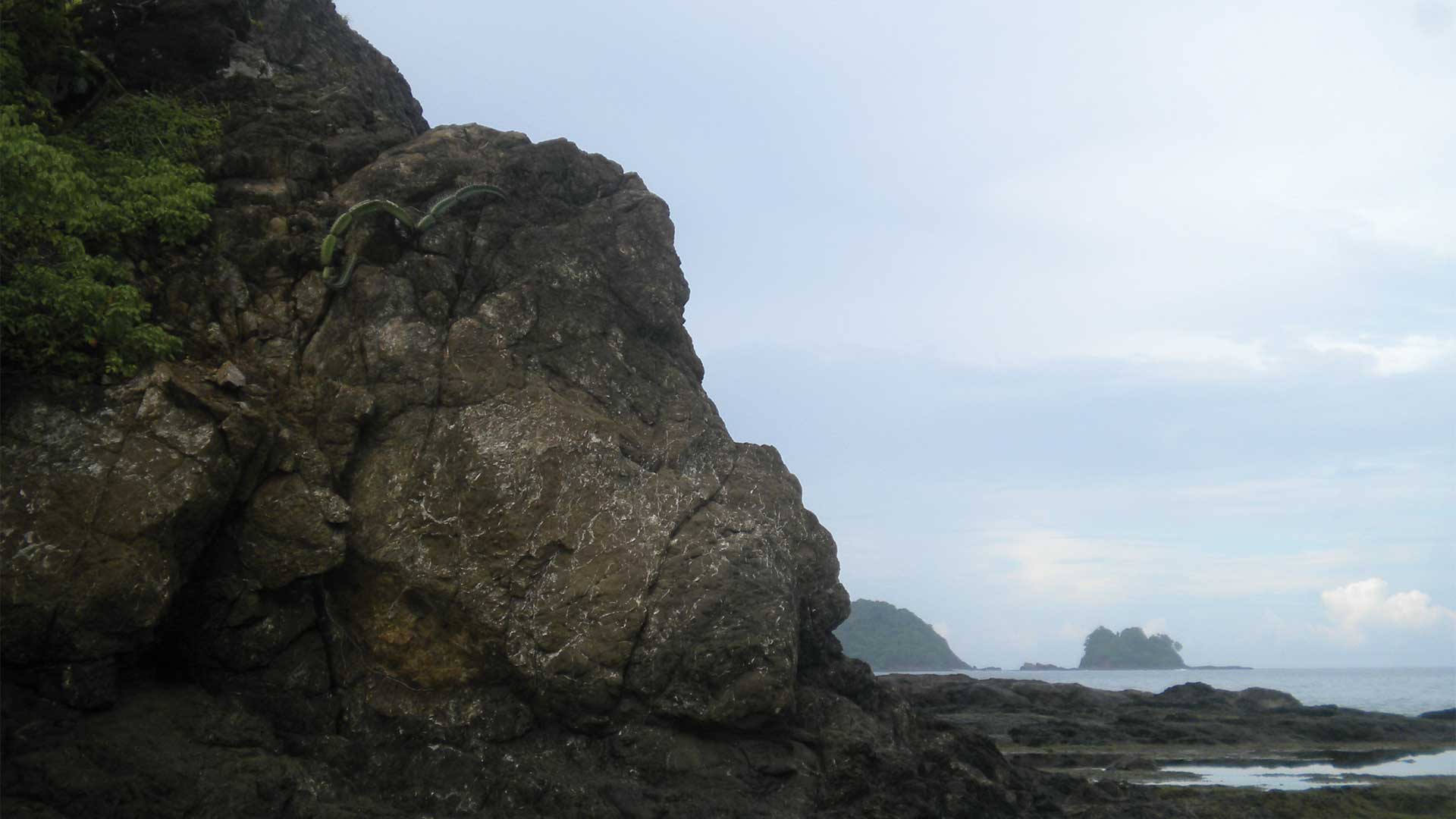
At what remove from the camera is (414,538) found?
12.2 m

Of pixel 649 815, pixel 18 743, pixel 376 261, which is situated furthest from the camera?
pixel 376 261

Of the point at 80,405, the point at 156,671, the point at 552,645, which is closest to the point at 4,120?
the point at 80,405

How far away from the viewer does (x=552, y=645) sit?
12039mm

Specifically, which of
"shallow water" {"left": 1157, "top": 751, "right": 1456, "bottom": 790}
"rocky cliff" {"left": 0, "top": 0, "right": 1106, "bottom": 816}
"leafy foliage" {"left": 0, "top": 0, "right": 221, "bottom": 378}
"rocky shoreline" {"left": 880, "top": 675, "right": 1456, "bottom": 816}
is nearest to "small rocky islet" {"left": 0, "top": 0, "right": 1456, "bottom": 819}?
"rocky cliff" {"left": 0, "top": 0, "right": 1106, "bottom": 816}

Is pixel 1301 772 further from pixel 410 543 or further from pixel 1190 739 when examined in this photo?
pixel 410 543

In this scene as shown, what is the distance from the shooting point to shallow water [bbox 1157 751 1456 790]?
61.7 ft

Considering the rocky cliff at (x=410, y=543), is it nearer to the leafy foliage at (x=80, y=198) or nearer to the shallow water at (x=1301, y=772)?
the leafy foliage at (x=80, y=198)

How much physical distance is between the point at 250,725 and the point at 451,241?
618 cm

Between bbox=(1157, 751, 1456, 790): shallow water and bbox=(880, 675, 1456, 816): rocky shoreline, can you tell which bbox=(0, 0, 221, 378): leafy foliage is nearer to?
bbox=(880, 675, 1456, 816): rocky shoreline

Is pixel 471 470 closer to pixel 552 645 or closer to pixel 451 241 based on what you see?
pixel 552 645

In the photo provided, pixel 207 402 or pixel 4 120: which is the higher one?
pixel 4 120

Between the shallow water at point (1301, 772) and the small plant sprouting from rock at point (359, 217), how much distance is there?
14.9m

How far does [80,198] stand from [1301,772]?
22057mm

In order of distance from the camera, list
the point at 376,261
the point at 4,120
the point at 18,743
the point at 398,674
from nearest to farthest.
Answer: the point at 18,743
the point at 4,120
the point at 398,674
the point at 376,261
